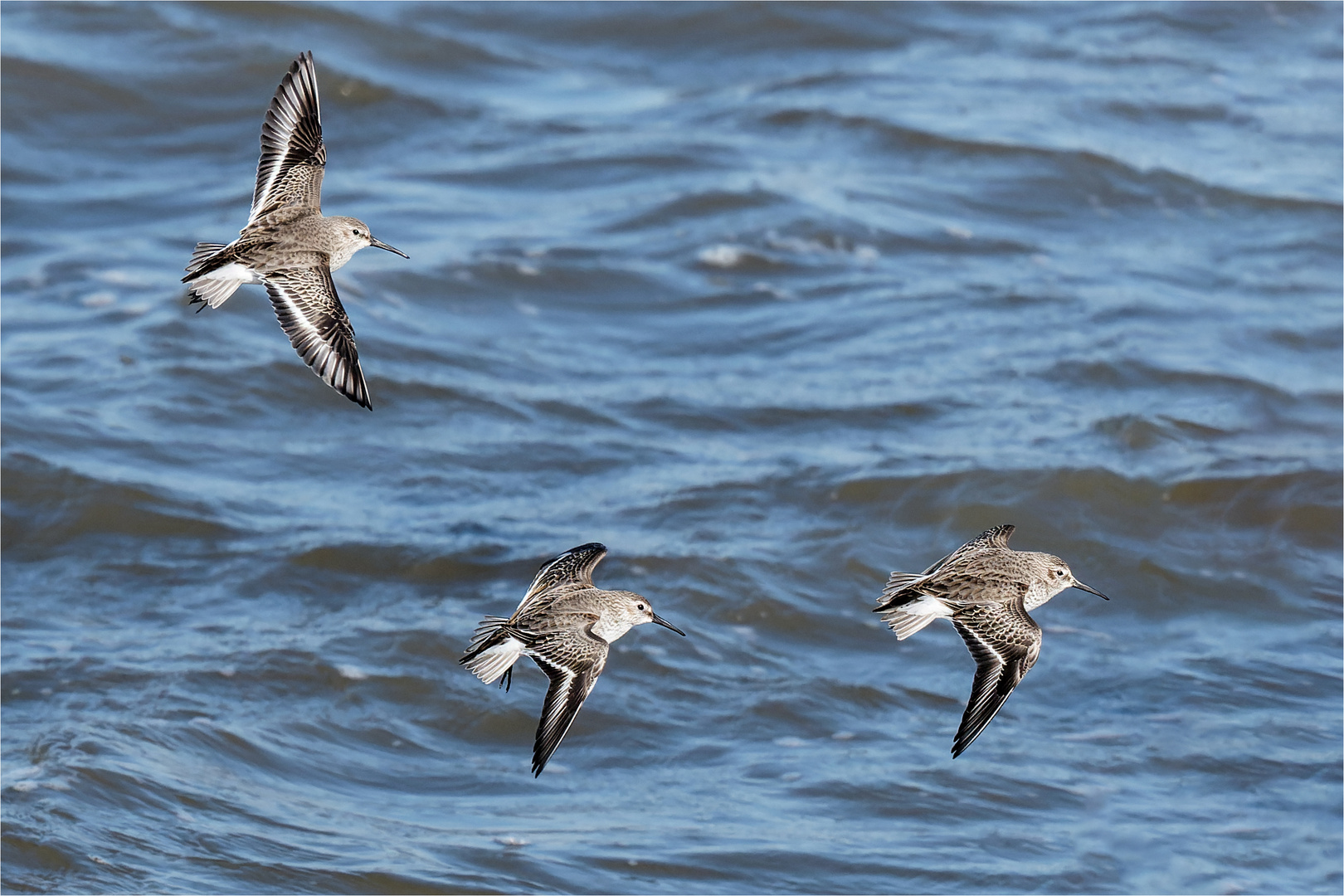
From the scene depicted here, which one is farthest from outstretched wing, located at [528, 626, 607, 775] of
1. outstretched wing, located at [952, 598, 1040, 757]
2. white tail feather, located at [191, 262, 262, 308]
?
white tail feather, located at [191, 262, 262, 308]

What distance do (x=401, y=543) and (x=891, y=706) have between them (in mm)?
2608

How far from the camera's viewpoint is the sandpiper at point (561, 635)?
4.50m

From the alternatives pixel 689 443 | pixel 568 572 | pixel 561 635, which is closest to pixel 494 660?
pixel 561 635

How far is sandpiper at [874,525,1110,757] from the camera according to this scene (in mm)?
4621

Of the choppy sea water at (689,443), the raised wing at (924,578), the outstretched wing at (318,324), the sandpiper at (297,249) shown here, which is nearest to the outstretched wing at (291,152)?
the sandpiper at (297,249)

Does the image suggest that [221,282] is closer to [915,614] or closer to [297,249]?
[297,249]

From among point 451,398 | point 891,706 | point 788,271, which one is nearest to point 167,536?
point 451,398

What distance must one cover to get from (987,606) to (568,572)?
4.40ft

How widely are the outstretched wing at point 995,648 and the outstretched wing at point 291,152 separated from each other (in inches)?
Answer: 88.8

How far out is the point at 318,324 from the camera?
15.9ft

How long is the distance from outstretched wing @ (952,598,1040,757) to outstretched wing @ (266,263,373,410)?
1783 mm

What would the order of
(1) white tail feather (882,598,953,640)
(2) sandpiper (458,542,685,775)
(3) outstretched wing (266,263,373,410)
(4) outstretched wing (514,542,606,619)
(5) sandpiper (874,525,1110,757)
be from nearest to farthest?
(2) sandpiper (458,542,685,775) < (5) sandpiper (874,525,1110,757) < (3) outstretched wing (266,263,373,410) < (1) white tail feather (882,598,953,640) < (4) outstretched wing (514,542,606,619)

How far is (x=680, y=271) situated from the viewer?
11.7m

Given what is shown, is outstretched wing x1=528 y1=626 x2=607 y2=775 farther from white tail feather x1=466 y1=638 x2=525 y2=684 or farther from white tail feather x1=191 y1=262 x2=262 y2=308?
white tail feather x1=191 y1=262 x2=262 y2=308
